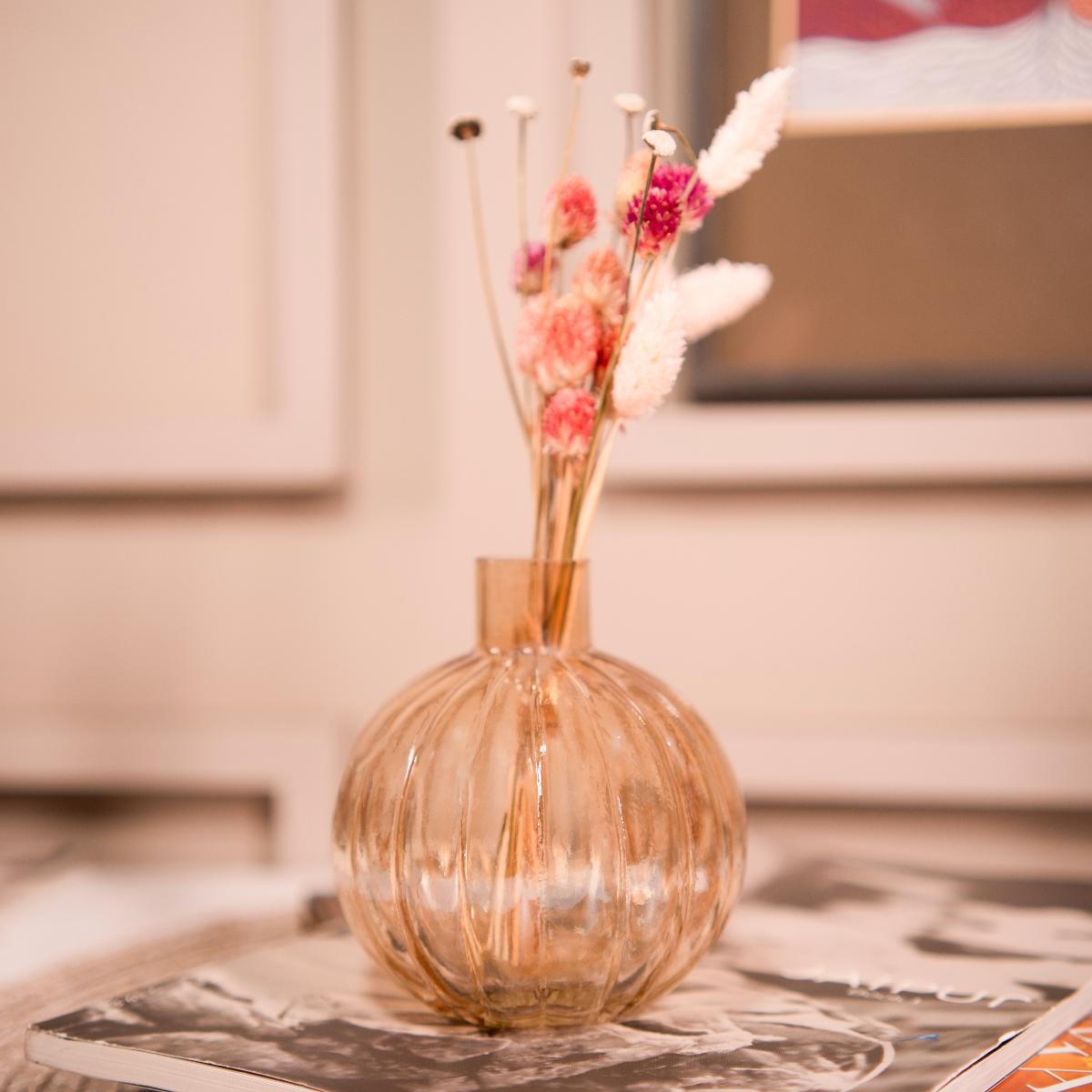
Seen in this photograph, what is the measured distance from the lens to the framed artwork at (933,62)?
56cm

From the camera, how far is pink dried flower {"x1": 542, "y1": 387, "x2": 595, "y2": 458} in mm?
323

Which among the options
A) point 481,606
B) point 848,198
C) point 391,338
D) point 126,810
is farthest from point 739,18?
point 126,810

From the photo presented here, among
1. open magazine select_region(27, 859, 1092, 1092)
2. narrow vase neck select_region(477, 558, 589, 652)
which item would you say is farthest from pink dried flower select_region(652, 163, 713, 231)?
open magazine select_region(27, 859, 1092, 1092)

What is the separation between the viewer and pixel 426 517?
2.04 feet

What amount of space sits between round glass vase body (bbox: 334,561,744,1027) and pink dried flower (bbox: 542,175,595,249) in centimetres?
10

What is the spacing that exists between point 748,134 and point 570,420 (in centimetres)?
9

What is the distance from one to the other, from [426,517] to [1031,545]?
303mm

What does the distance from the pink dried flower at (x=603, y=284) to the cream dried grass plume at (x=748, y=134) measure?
3cm

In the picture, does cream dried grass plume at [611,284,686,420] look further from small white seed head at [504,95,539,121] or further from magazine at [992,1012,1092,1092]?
magazine at [992,1012,1092,1092]

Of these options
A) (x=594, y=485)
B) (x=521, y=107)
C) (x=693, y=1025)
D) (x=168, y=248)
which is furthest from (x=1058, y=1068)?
(x=168, y=248)

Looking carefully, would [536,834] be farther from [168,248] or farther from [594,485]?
[168,248]

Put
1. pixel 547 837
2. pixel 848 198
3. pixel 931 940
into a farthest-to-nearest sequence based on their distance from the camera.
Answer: pixel 848 198 < pixel 931 940 < pixel 547 837

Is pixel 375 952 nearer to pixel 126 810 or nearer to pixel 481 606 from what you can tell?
pixel 481 606

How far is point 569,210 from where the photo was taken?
0.34 metres
